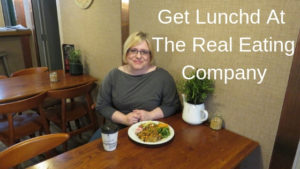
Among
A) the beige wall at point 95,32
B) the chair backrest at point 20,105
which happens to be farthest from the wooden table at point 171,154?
the beige wall at point 95,32

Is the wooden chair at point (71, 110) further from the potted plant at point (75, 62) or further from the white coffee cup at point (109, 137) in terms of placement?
the white coffee cup at point (109, 137)

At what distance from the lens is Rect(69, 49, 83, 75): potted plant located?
7.68 feet

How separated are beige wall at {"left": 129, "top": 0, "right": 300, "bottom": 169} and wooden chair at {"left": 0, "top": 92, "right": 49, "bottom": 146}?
114 cm

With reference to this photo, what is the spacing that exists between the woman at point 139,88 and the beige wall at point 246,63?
0.54 ft

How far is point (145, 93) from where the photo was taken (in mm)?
1458

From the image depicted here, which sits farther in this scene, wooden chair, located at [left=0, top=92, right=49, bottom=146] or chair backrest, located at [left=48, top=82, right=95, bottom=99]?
chair backrest, located at [left=48, top=82, right=95, bottom=99]

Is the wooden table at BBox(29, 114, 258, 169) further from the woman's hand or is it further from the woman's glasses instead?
the woman's glasses

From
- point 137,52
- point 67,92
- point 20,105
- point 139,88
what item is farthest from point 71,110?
point 137,52

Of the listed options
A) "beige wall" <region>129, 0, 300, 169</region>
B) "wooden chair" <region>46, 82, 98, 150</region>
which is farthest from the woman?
"wooden chair" <region>46, 82, 98, 150</region>

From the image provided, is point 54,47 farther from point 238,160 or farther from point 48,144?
point 238,160

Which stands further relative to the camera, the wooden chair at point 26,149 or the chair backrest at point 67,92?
the chair backrest at point 67,92

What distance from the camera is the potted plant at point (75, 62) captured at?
7.68 ft

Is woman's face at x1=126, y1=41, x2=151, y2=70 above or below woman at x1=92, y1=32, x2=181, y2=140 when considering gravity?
above

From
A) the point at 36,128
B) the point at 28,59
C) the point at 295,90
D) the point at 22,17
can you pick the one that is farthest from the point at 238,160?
the point at 22,17
